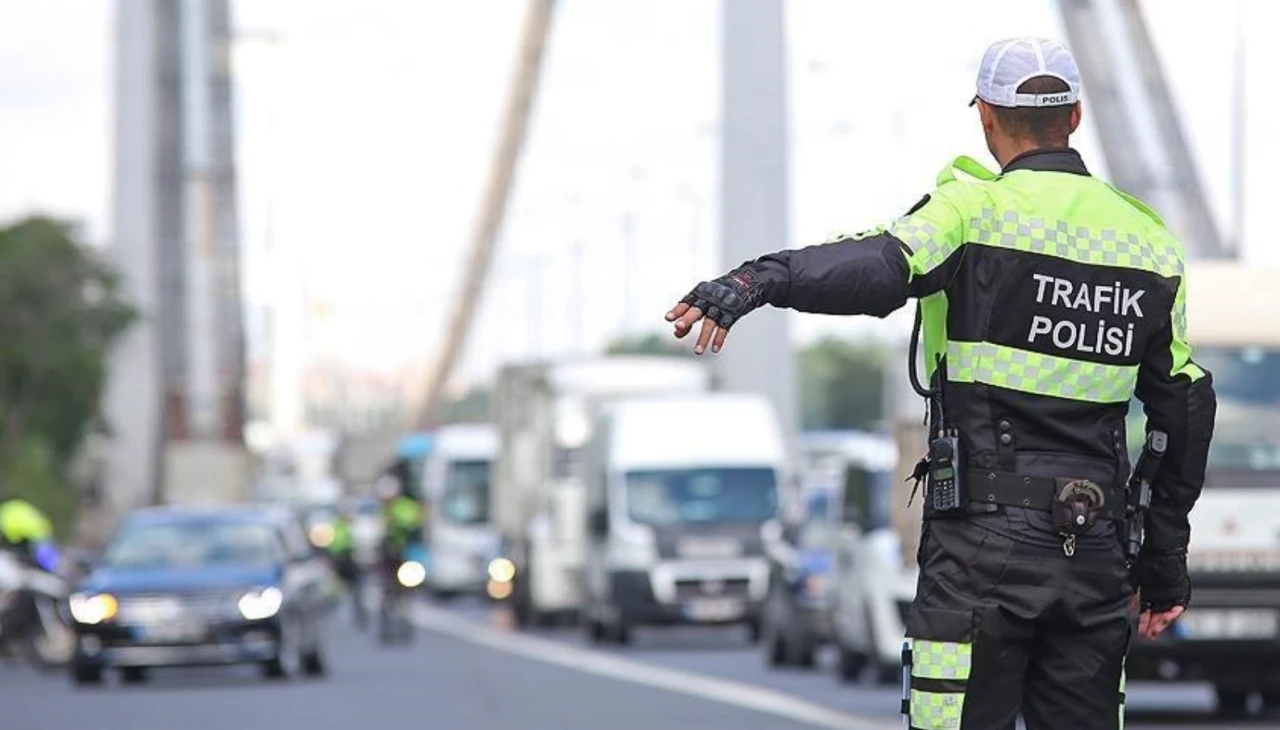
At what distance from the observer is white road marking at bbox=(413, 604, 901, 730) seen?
1883 cm

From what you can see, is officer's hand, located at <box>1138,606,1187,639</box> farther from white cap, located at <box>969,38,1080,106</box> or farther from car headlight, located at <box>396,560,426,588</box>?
car headlight, located at <box>396,560,426,588</box>

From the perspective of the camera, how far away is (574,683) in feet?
80.7

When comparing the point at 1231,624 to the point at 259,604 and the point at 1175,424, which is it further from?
the point at 1175,424

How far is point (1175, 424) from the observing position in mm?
6844

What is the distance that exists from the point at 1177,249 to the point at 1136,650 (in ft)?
36.6

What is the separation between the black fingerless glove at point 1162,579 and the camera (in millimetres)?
6883

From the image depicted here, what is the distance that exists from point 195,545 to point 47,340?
1575 inches

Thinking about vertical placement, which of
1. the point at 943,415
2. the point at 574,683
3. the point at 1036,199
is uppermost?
the point at 1036,199

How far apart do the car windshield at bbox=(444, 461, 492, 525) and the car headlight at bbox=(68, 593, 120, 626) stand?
106 ft

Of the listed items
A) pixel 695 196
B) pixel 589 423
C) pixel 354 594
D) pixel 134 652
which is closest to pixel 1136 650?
pixel 134 652

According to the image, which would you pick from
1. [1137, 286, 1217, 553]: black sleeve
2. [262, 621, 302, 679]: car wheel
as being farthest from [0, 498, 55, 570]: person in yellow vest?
[1137, 286, 1217, 553]: black sleeve

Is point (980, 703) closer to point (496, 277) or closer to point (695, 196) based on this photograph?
point (695, 196)

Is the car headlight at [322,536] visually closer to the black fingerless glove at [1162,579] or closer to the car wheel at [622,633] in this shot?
the car wheel at [622,633]

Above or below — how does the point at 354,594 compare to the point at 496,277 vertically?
below
